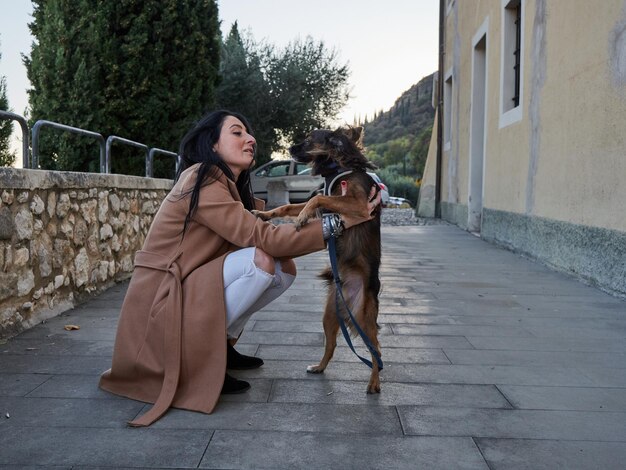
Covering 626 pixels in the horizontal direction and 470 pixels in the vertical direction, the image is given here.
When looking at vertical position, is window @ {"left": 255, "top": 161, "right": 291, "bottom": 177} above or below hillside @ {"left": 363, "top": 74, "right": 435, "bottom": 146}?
below

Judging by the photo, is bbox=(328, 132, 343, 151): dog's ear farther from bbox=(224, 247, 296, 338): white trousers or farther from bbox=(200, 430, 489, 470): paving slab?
bbox=(200, 430, 489, 470): paving slab

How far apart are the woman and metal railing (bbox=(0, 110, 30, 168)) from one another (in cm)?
172

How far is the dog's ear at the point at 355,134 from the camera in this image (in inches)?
136

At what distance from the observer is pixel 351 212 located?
3191mm

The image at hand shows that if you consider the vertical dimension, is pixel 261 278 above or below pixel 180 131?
below

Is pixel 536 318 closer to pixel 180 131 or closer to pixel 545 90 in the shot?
pixel 545 90

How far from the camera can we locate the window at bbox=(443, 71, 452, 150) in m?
17.2

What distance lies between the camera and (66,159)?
12.5 m

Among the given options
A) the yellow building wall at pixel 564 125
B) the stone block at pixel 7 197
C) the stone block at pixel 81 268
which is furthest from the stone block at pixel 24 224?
the yellow building wall at pixel 564 125

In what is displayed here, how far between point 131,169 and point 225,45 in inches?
361

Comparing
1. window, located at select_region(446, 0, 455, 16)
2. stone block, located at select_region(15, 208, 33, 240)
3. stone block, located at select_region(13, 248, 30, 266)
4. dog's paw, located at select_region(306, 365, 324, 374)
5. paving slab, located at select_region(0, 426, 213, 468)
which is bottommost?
paving slab, located at select_region(0, 426, 213, 468)

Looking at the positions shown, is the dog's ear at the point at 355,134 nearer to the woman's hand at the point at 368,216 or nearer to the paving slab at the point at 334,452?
the woman's hand at the point at 368,216

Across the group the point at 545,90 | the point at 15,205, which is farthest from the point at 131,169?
the point at 15,205

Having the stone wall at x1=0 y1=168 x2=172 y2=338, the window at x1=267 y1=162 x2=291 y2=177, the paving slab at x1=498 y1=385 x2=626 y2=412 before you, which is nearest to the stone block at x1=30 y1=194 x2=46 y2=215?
the stone wall at x1=0 y1=168 x2=172 y2=338
